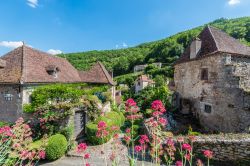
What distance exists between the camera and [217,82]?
13422 millimetres

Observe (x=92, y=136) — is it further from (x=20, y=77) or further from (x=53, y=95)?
(x=20, y=77)

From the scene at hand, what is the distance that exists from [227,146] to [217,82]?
6.28 meters

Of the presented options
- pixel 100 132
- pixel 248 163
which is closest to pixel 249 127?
pixel 248 163

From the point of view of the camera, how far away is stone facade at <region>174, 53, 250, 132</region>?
11766 mm

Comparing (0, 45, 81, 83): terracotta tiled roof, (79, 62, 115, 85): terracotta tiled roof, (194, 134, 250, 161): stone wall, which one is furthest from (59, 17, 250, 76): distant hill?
(194, 134, 250, 161): stone wall

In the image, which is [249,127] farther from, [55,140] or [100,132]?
[55,140]

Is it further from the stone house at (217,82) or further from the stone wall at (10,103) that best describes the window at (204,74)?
the stone wall at (10,103)

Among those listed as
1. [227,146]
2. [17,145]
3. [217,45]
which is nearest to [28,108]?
[17,145]

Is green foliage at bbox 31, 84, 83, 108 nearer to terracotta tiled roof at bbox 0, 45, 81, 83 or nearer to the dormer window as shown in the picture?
terracotta tiled roof at bbox 0, 45, 81, 83

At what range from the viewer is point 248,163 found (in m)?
7.95

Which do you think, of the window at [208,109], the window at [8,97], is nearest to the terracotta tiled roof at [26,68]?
the window at [8,97]

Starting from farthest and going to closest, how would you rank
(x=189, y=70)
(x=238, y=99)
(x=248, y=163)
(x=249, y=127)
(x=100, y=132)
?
(x=189, y=70)
(x=238, y=99)
(x=249, y=127)
(x=248, y=163)
(x=100, y=132)

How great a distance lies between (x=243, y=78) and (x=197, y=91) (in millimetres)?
4309

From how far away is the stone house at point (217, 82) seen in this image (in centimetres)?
1189
